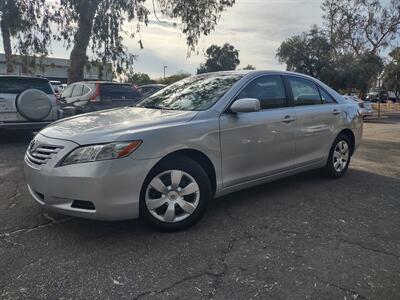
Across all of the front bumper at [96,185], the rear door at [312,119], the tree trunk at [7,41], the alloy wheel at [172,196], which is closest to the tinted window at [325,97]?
the rear door at [312,119]

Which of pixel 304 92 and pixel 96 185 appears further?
pixel 304 92

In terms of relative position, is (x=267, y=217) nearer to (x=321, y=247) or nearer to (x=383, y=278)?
(x=321, y=247)

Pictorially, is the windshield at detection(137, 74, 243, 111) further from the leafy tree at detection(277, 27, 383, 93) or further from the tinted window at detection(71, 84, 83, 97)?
→ the leafy tree at detection(277, 27, 383, 93)

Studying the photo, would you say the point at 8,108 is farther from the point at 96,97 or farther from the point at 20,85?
the point at 96,97

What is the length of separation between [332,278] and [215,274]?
877mm

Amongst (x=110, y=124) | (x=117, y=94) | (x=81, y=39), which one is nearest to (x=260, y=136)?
(x=110, y=124)

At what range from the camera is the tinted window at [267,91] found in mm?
4520

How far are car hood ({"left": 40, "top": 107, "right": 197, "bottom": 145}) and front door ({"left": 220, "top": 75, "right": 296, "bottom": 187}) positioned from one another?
53cm

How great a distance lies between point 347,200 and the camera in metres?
4.84

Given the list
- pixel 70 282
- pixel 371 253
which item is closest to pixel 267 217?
pixel 371 253

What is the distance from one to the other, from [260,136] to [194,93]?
906 millimetres

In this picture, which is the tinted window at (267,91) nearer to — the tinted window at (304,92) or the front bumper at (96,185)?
the tinted window at (304,92)

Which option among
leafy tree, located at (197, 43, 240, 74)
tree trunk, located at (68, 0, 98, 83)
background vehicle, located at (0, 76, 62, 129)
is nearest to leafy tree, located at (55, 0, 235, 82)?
tree trunk, located at (68, 0, 98, 83)

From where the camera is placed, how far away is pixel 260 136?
4.42 meters
